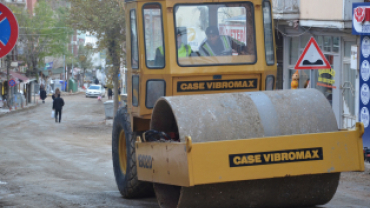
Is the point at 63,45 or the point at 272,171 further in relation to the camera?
the point at 63,45

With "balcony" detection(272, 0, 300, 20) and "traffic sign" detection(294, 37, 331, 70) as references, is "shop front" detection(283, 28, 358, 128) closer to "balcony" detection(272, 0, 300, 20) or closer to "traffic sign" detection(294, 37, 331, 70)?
"balcony" detection(272, 0, 300, 20)

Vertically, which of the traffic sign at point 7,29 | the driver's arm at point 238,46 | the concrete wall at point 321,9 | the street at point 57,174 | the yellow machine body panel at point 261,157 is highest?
the concrete wall at point 321,9

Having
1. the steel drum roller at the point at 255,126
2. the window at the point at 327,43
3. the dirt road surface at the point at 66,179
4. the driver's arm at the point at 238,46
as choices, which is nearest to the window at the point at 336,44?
the window at the point at 327,43

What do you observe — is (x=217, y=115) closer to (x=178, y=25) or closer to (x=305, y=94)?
(x=305, y=94)

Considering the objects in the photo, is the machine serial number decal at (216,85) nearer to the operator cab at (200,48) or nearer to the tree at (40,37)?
the operator cab at (200,48)

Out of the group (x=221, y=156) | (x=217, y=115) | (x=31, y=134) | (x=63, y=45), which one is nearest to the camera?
(x=221, y=156)

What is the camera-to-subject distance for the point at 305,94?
595 centimetres

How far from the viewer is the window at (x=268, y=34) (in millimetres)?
7102

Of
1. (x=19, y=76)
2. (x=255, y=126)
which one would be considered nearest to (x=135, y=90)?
(x=255, y=126)

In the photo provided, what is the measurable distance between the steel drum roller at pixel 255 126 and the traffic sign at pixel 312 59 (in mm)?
5491

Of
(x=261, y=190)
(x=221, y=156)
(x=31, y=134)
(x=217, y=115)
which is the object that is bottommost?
(x=31, y=134)

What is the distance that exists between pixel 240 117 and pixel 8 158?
10099 millimetres

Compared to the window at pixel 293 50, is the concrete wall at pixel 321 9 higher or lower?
higher

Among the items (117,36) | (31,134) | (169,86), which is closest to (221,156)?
(169,86)
